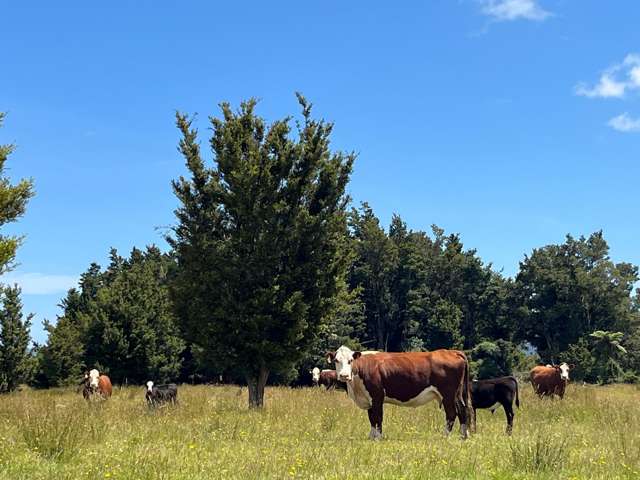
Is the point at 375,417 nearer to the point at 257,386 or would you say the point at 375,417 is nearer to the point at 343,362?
the point at 343,362

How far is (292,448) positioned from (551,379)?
18.4m

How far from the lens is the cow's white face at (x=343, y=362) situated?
45.4 ft

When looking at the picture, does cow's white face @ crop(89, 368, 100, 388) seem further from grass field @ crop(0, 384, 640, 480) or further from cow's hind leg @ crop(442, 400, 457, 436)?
cow's hind leg @ crop(442, 400, 457, 436)

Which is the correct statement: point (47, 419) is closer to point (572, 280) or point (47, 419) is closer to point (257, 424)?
point (257, 424)

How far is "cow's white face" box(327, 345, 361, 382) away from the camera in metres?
13.8

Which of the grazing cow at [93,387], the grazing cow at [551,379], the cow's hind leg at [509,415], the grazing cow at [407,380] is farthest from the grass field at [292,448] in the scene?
the grazing cow at [551,379]

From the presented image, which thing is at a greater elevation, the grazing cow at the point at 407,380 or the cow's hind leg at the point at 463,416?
the grazing cow at the point at 407,380

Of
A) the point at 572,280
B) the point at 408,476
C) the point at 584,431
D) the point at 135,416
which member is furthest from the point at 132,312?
the point at 572,280

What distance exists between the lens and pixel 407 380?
558 inches

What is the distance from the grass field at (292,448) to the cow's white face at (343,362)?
1.31 metres

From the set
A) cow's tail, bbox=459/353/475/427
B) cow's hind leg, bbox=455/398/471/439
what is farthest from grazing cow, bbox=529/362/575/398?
cow's hind leg, bbox=455/398/471/439

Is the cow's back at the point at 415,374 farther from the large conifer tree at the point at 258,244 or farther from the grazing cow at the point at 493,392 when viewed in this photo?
the large conifer tree at the point at 258,244

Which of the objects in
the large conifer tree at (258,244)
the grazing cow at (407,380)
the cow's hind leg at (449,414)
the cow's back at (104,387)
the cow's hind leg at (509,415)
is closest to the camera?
the cow's hind leg at (449,414)

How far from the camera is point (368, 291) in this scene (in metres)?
70.0
